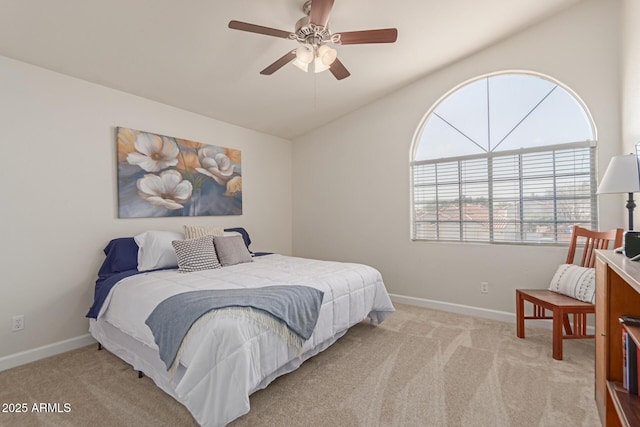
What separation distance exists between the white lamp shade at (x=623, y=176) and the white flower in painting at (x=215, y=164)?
3731 millimetres

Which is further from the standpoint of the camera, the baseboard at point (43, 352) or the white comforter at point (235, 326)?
the baseboard at point (43, 352)

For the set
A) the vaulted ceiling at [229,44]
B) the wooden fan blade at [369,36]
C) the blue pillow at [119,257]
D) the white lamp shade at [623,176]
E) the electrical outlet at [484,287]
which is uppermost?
the vaulted ceiling at [229,44]

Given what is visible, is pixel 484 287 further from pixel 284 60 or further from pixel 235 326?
pixel 284 60

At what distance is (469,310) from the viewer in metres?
3.38

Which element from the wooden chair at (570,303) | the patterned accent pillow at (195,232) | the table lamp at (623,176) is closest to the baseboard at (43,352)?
the patterned accent pillow at (195,232)

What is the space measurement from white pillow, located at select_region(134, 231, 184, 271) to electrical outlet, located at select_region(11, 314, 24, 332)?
2.89ft

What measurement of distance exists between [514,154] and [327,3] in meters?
2.56

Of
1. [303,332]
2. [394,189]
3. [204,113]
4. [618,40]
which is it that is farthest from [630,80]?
[204,113]

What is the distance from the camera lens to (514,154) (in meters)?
3.20

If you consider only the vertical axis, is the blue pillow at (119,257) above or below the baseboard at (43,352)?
above

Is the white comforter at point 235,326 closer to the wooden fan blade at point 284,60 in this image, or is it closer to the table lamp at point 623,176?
the wooden fan blade at point 284,60

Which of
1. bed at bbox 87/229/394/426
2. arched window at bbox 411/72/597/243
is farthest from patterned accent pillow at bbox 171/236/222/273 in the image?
arched window at bbox 411/72/597/243

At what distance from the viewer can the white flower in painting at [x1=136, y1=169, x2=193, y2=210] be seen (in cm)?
310

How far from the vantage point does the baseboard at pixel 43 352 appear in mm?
2303
